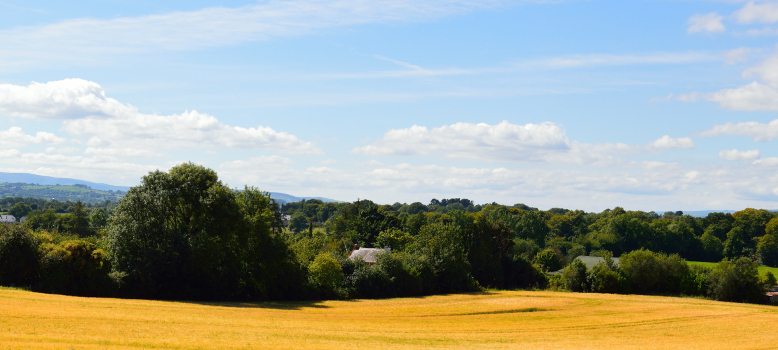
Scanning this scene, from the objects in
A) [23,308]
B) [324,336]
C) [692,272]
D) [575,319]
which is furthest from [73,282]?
[692,272]

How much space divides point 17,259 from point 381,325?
31.2 metres

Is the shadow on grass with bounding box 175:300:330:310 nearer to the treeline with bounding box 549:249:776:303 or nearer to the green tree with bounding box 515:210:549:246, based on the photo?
the treeline with bounding box 549:249:776:303

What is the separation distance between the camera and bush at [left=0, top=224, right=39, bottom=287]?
199ft

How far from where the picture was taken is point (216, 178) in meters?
69.1

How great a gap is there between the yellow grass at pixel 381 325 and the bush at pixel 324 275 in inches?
160

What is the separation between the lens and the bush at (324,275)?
75.2 m

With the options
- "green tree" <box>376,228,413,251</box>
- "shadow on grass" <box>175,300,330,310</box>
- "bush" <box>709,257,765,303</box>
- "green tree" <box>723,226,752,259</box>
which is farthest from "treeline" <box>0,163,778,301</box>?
"green tree" <box>723,226,752,259</box>

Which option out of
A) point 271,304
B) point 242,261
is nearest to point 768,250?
point 242,261

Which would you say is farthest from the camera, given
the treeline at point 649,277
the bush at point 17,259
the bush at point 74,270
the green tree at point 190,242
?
the treeline at point 649,277

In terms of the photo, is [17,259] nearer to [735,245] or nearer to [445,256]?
[445,256]

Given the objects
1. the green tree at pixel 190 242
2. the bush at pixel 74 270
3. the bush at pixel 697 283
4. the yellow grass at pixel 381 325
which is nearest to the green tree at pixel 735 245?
the bush at pixel 697 283

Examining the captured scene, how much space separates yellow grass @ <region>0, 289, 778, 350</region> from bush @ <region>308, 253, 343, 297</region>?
4061 mm

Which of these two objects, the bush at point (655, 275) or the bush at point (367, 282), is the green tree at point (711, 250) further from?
the bush at point (367, 282)

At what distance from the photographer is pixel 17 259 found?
200ft
